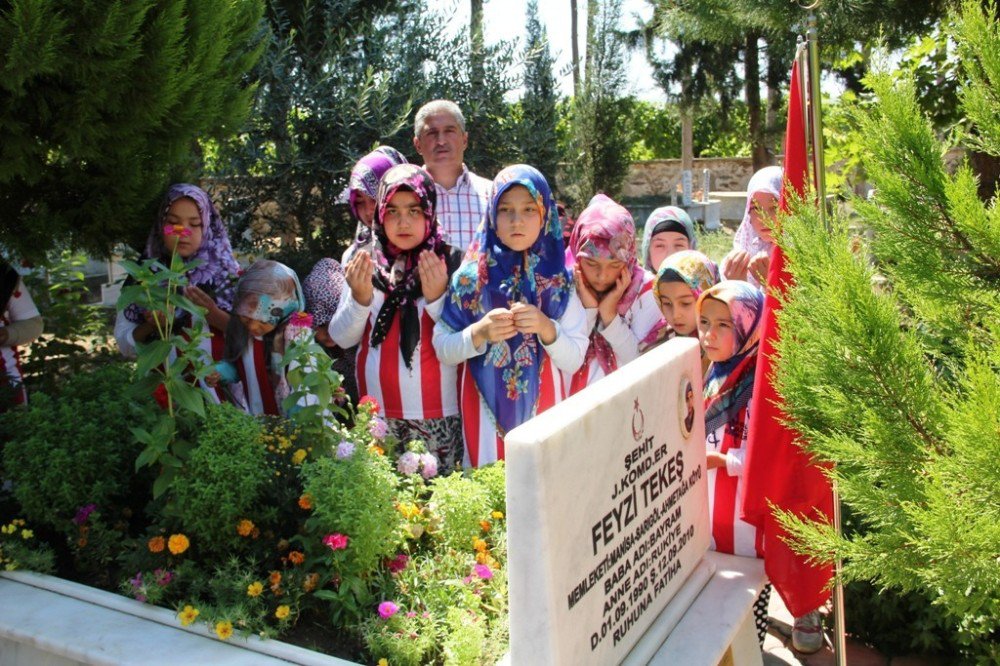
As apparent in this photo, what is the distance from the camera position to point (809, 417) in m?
1.73

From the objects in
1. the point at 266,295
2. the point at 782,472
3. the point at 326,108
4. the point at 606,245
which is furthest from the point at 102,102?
the point at 326,108

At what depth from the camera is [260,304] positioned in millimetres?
3381

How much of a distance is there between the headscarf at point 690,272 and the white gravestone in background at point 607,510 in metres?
0.53

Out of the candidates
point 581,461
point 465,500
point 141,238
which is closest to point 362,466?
point 465,500

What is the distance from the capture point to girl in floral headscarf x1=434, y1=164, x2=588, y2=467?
314 cm

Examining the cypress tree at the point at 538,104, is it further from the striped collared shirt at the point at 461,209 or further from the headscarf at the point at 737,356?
the headscarf at the point at 737,356

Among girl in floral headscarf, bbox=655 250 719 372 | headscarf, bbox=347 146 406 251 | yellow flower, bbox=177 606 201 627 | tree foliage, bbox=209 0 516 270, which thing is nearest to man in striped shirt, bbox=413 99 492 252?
headscarf, bbox=347 146 406 251

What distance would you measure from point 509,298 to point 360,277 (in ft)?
1.87

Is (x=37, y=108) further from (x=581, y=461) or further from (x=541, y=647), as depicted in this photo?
(x=541, y=647)

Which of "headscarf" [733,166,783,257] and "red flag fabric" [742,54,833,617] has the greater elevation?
"headscarf" [733,166,783,257]

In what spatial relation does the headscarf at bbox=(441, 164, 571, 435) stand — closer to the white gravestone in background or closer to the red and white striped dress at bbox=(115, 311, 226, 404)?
the white gravestone in background

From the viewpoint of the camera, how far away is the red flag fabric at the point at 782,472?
2.40 metres

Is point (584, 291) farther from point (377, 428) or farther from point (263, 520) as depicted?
point (263, 520)

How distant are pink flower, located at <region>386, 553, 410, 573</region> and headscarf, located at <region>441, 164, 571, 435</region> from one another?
2.76ft
